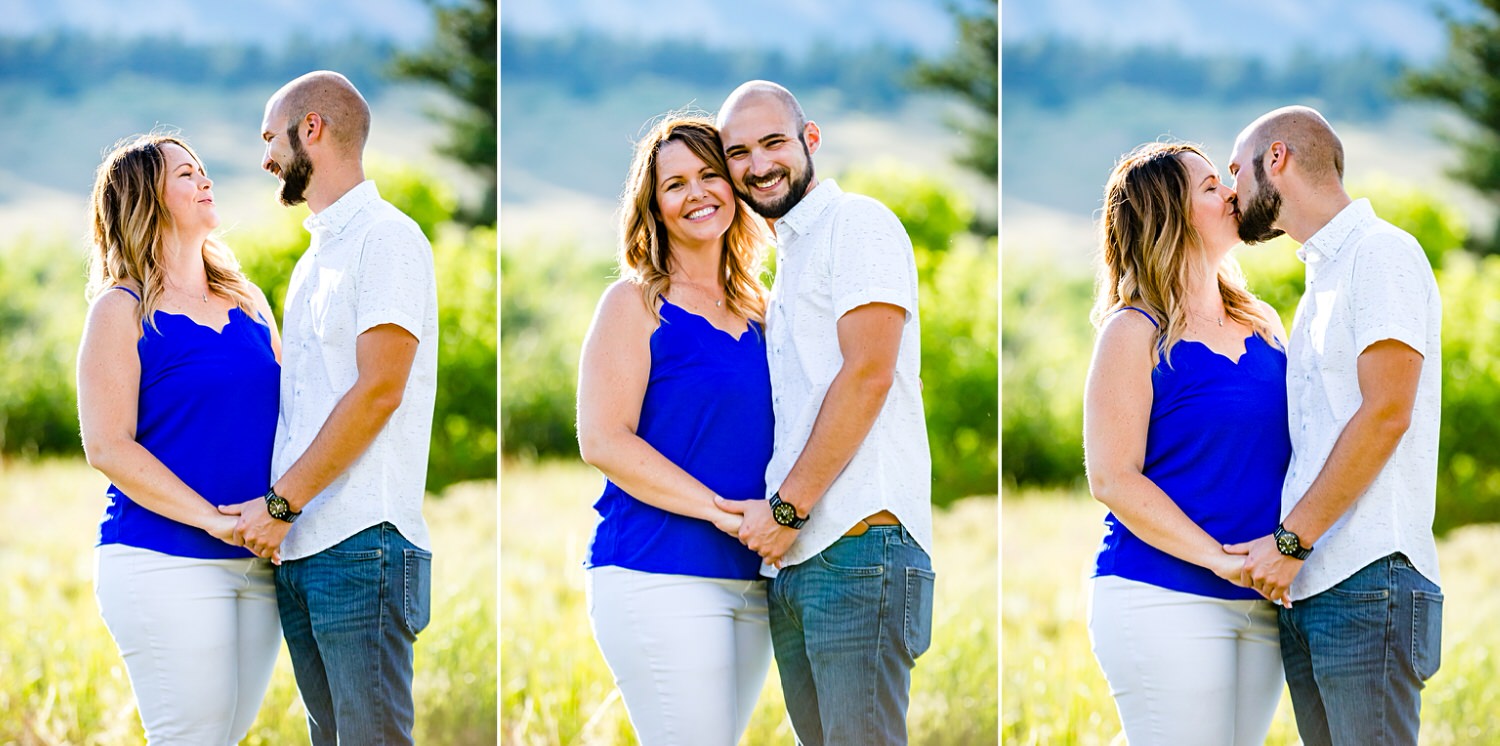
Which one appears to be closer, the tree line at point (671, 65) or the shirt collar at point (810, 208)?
the shirt collar at point (810, 208)

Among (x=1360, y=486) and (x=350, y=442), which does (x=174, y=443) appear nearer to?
(x=350, y=442)

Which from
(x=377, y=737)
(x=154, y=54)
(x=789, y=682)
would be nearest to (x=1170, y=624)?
(x=789, y=682)

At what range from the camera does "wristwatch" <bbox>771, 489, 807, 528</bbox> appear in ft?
8.43

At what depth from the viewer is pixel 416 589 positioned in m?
2.80

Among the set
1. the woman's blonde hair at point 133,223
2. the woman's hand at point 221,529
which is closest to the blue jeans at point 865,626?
the woman's hand at point 221,529

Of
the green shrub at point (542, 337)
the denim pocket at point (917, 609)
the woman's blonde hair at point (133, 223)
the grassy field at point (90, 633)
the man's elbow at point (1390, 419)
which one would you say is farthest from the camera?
the green shrub at point (542, 337)

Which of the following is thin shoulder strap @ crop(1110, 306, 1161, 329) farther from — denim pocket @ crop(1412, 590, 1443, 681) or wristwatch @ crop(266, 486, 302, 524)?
wristwatch @ crop(266, 486, 302, 524)

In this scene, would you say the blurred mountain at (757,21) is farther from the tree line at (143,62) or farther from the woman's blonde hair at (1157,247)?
the woman's blonde hair at (1157,247)

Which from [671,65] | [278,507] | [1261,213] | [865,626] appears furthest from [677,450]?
[671,65]

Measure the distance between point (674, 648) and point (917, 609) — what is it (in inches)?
18.7

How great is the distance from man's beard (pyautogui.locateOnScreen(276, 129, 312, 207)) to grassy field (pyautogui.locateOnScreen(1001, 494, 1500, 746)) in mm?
2209

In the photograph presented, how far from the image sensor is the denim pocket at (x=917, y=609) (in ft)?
8.41

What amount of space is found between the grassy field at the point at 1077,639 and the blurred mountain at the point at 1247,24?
1.42 m

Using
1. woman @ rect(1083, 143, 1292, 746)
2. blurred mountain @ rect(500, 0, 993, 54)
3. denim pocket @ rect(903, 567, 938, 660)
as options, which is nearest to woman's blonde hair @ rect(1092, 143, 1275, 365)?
woman @ rect(1083, 143, 1292, 746)
